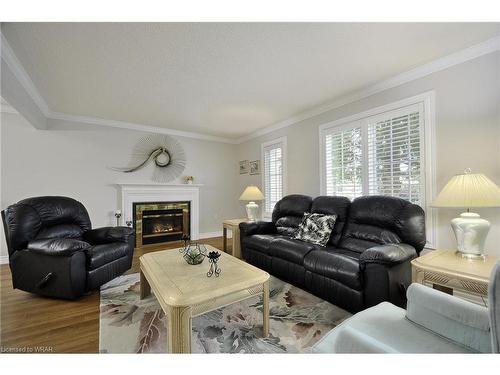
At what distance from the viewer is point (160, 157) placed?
473 cm

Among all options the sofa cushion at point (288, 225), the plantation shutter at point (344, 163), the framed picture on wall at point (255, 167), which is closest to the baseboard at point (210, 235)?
the framed picture on wall at point (255, 167)

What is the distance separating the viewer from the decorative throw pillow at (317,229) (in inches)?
107

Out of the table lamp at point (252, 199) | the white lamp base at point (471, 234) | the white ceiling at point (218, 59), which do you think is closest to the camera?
the white lamp base at point (471, 234)

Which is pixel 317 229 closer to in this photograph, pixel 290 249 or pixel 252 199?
pixel 290 249

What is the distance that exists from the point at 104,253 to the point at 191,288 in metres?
1.57

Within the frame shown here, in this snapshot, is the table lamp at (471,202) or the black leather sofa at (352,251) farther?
the black leather sofa at (352,251)

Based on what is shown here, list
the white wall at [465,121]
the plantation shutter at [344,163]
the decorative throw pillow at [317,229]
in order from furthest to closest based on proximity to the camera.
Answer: the plantation shutter at [344,163] < the decorative throw pillow at [317,229] < the white wall at [465,121]

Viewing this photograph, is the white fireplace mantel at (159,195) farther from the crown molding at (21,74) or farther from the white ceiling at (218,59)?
the crown molding at (21,74)

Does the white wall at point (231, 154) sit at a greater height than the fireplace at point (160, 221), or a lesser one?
greater

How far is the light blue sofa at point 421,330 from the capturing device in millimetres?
939

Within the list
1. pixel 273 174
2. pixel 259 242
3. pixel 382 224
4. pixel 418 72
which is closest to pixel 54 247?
pixel 259 242

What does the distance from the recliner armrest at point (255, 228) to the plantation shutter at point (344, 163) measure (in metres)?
1.07

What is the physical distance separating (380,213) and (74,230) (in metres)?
3.68

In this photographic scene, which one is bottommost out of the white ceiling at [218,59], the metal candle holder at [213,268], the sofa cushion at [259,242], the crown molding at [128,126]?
the sofa cushion at [259,242]
